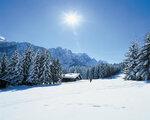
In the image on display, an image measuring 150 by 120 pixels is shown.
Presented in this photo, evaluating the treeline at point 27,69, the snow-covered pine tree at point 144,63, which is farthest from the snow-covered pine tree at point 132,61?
the treeline at point 27,69

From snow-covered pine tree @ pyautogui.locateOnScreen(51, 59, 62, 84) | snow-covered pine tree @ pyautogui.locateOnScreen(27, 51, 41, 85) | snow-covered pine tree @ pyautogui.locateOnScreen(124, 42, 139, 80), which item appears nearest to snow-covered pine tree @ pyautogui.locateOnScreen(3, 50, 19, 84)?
snow-covered pine tree @ pyautogui.locateOnScreen(27, 51, 41, 85)

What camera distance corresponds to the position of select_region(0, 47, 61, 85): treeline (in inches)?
2437

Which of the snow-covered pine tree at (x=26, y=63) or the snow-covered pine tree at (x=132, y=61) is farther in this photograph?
the snow-covered pine tree at (x=26, y=63)

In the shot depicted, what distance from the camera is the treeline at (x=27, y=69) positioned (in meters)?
61.9

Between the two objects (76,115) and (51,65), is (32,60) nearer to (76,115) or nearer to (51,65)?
(51,65)

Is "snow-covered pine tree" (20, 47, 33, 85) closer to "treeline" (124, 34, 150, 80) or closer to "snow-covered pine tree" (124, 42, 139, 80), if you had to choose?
"snow-covered pine tree" (124, 42, 139, 80)

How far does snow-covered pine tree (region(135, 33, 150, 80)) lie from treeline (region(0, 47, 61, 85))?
28.7 m

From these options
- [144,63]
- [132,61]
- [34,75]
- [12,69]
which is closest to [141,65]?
[144,63]

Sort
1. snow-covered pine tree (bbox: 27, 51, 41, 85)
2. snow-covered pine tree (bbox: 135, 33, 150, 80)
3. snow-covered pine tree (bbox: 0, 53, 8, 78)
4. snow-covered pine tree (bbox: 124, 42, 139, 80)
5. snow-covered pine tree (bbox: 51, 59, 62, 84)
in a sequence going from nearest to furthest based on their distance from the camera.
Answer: snow-covered pine tree (bbox: 135, 33, 150, 80) → snow-covered pine tree (bbox: 124, 42, 139, 80) → snow-covered pine tree (bbox: 0, 53, 8, 78) → snow-covered pine tree (bbox: 27, 51, 41, 85) → snow-covered pine tree (bbox: 51, 59, 62, 84)

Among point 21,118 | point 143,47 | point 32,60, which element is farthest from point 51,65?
point 21,118

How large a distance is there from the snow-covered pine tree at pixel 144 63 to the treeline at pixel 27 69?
1132 inches

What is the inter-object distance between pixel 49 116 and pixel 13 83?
51682 millimetres

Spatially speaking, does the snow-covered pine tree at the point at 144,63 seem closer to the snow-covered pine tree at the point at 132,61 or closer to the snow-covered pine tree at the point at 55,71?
the snow-covered pine tree at the point at 132,61

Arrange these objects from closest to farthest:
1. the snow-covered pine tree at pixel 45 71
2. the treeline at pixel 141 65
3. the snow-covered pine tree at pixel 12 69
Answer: the treeline at pixel 141 65 → the snow-covered pine tree at pixel 12 69 → the snow-covered pine tree at pixel 45 71
